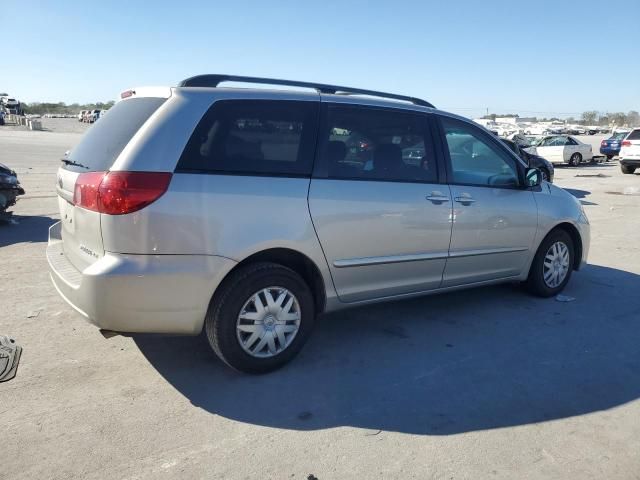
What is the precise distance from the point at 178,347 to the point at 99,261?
3.87ft

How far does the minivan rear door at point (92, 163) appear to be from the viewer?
10.6ft

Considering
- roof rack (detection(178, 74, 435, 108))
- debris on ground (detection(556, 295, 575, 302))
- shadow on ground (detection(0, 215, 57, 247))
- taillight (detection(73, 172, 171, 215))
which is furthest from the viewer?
shadow on ground (detection(0, 215, 57, 247))

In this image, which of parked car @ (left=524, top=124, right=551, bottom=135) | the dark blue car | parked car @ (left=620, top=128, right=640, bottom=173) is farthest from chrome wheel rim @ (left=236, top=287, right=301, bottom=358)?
parked car @ (left=524, top=124, right=551, bottom=135)

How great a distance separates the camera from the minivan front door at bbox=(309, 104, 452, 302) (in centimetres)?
377

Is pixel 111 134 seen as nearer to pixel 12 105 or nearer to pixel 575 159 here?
pixel 575 159

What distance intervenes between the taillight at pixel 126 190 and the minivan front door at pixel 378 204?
1.04 m

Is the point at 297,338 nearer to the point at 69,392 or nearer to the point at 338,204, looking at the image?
the point at 338,204

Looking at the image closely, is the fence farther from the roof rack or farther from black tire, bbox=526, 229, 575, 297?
black tire, bbox=526, 229, 575, 297

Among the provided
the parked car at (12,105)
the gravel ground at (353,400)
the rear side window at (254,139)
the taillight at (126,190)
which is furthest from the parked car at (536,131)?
the parked car at (12,105)

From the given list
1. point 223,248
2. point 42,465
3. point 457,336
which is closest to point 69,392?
point 42,465

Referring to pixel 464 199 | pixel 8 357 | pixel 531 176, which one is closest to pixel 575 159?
pixel 531 176

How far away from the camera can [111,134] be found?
3500 mm

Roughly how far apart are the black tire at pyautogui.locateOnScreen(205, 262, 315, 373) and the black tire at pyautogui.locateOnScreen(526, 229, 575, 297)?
2.76m

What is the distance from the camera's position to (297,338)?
3748 mm
